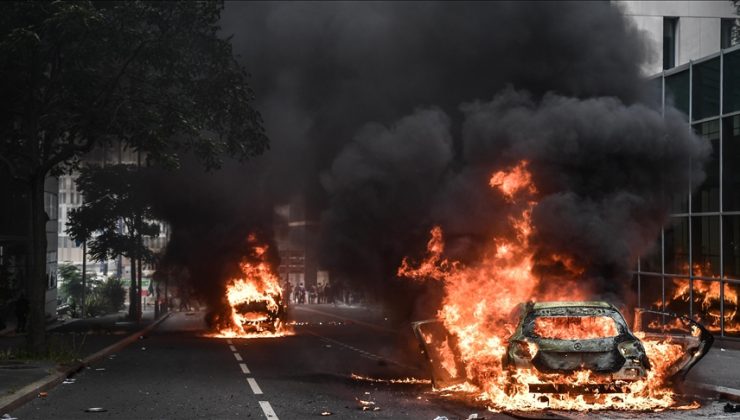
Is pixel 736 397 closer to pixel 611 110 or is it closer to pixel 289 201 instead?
pixel 611 110

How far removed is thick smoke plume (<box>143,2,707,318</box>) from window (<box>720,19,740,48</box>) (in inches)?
1056

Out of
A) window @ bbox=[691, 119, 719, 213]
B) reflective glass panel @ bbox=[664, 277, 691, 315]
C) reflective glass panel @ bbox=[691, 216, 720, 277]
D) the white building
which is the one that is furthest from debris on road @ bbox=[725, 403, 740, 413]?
the white building

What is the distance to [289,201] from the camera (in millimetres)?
32031

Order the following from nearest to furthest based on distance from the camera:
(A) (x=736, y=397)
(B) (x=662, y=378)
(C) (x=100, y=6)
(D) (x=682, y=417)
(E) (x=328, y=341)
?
(D) (x=682, y=417), (B) (x=662, y=378), (A) (x=736, y=397), (C) (x=100, y=6), (E) (x=328, y=341)

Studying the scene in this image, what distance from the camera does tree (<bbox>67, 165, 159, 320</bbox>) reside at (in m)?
49.8

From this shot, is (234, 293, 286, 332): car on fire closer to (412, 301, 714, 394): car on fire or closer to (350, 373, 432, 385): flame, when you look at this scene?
(350, 373, 432, 385): flame

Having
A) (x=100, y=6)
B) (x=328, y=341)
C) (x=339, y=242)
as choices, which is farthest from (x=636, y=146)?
(x=328, y=341)

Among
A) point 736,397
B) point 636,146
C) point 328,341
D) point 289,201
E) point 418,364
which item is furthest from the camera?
point 289,201

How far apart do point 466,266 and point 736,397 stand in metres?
5.24

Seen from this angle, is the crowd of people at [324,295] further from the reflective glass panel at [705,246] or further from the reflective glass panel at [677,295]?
the reflective glass panel at [705,246]

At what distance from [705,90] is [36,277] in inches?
748

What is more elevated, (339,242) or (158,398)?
(339,242)

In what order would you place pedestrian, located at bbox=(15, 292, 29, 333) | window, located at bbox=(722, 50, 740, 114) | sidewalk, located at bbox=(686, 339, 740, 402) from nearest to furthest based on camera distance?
sidewalk, located at bbox=(686, 339, 740, 402) → window, located at bbox=(722, 50, 740, 114) → pedestrian, located at bbox=(15, 292, 29, 333)

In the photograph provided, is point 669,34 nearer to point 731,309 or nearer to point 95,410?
point 731,309
